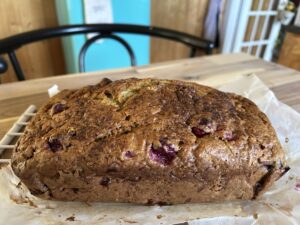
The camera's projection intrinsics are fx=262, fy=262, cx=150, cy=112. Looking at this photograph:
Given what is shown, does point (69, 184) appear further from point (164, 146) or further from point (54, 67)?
point (54, 67)

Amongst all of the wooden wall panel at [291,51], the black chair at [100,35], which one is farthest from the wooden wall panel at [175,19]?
the black chair at [100,35]

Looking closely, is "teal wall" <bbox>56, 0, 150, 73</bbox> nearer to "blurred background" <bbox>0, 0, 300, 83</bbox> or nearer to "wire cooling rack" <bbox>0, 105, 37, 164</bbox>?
"blurred background" <bbox>0, 0, 300, 83</bbox>

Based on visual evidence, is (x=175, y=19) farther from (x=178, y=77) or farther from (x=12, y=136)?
(x=12, y=136)

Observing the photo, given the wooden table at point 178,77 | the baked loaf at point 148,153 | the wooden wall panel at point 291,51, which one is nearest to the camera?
the baked loaf at point 148,153

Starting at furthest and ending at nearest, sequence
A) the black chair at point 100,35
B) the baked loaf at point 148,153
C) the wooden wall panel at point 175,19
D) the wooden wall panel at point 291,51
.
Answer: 1. the wooden wall panel at point 175,19
2. the wooden wall panel at point 291,51
3. the black chair at point 100,35
4. the baked loaf at point 148,153

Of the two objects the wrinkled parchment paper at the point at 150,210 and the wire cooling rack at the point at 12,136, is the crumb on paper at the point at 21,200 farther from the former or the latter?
the wire cooling rack at the point at 12,136

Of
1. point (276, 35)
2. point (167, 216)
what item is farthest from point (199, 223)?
point (276, 35)

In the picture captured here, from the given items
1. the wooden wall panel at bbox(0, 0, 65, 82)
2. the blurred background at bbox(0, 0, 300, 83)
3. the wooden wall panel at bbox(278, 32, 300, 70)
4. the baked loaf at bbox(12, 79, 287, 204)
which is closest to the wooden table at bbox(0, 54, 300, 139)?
the baked loaf at bbox(12, 79, 287, 204)

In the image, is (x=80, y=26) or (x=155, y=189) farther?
(x=80, y=26)
